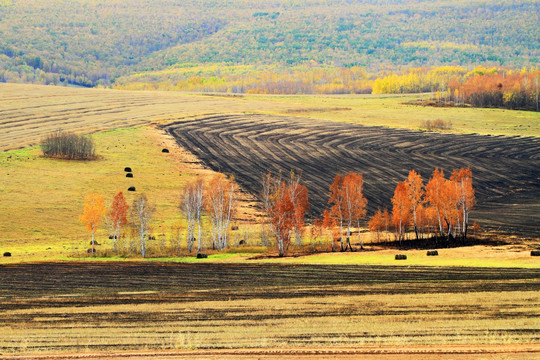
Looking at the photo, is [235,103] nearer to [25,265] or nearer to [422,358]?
[25,265]

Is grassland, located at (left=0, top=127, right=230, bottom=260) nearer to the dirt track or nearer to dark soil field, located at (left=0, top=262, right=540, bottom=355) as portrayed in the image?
dark soil field, located at (left=0, top=262, right=540, bottom=355)

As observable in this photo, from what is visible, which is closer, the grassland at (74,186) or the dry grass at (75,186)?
the dry grass at (75,186)

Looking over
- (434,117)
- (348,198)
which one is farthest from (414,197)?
(434,117)

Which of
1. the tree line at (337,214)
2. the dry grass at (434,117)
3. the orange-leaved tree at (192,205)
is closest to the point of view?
the tree line at (337,214)

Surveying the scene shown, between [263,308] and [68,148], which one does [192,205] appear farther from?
[68,148]

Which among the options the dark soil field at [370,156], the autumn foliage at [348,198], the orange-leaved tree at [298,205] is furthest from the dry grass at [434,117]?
the autumn foliage at [348,198]

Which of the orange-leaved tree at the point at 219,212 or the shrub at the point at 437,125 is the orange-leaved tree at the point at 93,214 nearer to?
the orange-leaved tree at the point at 219,212

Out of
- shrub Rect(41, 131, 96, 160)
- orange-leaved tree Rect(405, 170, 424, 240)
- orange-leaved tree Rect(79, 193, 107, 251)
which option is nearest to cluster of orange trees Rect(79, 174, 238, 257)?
orange-leaved tree Rect(79, 193, 107, 251)
